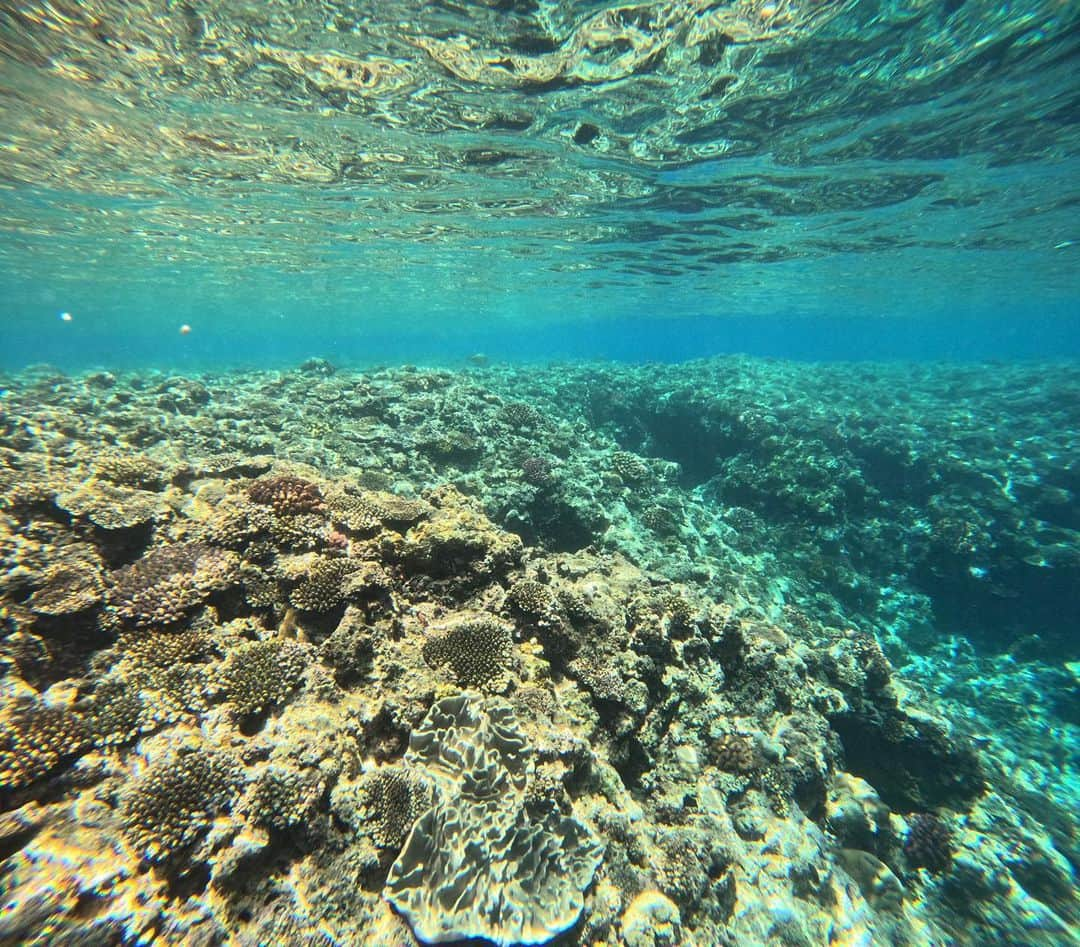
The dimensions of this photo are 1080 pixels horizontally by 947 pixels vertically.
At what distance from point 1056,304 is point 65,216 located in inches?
3576

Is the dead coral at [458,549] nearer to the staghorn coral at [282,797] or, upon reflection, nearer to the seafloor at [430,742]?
the seafloor at [430,742]

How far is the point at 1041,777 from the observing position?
36.3 ft

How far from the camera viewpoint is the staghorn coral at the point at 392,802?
12.3 ft

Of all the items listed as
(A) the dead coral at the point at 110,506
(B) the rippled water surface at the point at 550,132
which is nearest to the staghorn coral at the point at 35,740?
(A) the dead coral at the point at 110,506

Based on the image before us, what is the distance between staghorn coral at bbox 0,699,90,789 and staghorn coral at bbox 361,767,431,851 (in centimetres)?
216

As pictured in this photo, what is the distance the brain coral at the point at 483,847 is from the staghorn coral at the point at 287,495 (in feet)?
9.84

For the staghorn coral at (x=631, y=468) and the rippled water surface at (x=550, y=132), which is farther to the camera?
the staghorn coral at (x=631, y=468)

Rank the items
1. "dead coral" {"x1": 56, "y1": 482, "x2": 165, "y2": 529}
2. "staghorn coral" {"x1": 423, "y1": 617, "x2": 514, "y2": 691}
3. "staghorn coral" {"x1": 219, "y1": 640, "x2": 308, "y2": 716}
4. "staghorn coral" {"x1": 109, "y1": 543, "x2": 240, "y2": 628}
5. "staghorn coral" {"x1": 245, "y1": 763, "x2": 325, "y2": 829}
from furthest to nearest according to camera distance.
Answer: "dead coral" {"x1": 56, "y1": 482, "x2": 165, "y2": 529} < "staghorn coral" {"x1": 423, "y1": 617, "x2": 514, "y2": 691} < "staghorn coral" {"x1": 109, "y1": 543, "x2": 240, "y2": 628} < "staghorn coral" {"x1": 219, "y1": 640, "x2": 308, "y2": 716} < "staghorn coral" {"x1": 245, "y1": 763, "x2": 325, "y2": 829}

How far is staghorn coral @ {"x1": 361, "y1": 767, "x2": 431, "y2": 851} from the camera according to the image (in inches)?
148

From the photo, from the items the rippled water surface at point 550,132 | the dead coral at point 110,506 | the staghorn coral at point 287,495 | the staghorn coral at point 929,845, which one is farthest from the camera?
the rippled water surface at point 550,132

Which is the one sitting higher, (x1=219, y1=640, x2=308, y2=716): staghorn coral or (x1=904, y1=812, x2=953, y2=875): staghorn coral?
(x1=219, y1=640, x2=308, y2=716): staghorn coral

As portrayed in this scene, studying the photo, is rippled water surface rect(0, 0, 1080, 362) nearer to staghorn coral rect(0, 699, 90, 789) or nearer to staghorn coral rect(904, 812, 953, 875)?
staghorn coral rect(0, 699, 90, 789)

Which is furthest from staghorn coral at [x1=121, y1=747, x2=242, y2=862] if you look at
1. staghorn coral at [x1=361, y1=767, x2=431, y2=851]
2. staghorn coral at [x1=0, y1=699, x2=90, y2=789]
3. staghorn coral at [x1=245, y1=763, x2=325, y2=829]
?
staghorn coral at [x1=361, y1=767, x2=431, y2=851]

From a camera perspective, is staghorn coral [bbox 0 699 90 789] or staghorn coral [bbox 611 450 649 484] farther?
staghorn coral [bbox 611 450 649 484]
